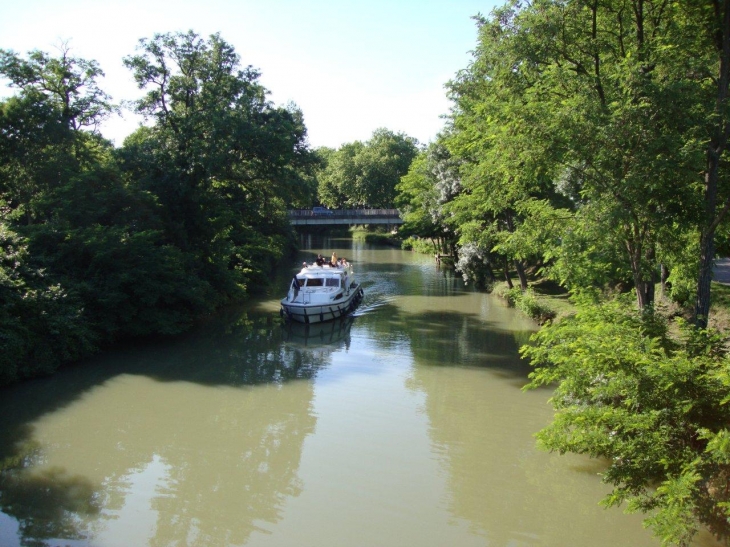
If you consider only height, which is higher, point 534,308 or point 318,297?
point 318,297

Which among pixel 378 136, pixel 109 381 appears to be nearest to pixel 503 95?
pixel 109 381

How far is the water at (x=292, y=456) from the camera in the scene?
9.87 meters

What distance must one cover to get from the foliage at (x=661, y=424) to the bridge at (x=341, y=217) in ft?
182

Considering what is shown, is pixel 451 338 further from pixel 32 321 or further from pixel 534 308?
pixel 32 321

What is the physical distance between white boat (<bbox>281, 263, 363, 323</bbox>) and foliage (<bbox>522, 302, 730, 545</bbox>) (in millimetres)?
16888

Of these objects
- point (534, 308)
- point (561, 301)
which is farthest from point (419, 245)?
point (534, 308)

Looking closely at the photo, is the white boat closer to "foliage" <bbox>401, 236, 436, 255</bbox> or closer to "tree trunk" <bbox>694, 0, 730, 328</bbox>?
"tree trunk" <bbox>694, 0, 730, 328</bbox>

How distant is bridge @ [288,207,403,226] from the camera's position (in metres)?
64.7

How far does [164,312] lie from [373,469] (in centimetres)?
1281

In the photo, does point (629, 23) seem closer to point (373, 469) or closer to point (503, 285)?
point (373, 469)

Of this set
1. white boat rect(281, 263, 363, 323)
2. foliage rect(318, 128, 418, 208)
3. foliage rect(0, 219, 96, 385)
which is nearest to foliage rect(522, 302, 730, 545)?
foliage rect(0, 219, 96, 385)

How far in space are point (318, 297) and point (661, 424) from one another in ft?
62.9

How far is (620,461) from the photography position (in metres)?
8.88

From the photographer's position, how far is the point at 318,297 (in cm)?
2680
